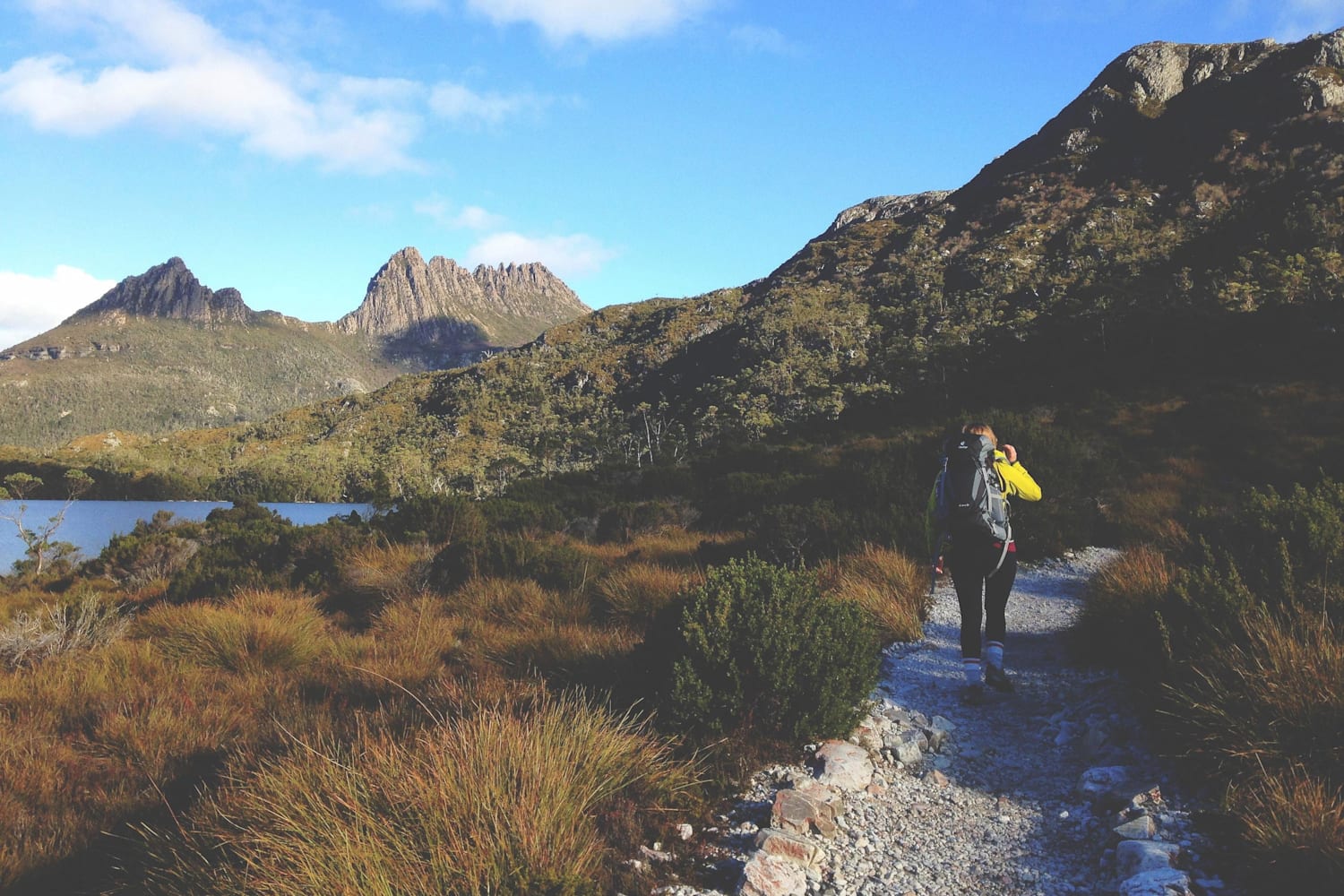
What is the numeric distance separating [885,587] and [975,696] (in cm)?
208

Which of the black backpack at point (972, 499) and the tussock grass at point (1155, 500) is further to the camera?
the tussock grass at point (1155, 500)

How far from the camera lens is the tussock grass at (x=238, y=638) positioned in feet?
A: 18.6

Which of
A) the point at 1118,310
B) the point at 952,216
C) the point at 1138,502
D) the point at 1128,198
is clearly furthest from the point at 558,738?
the point at 952,216

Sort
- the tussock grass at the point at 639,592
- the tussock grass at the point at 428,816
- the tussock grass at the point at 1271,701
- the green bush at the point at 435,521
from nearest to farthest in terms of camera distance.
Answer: the tussock grass at the point at 428,816
the tussock grass at the point at 1271,701
the tussock grass at the point at 639,592
the green bush at the point at 435,521

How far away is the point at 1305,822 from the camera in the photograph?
2428 millimetres

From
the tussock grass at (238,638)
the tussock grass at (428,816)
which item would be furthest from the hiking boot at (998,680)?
the tussock grass at (238,638)

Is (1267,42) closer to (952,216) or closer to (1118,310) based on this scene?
(952,216)

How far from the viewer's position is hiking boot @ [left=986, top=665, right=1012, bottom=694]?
470 centimetres

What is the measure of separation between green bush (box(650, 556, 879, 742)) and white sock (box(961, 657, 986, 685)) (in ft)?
2.70

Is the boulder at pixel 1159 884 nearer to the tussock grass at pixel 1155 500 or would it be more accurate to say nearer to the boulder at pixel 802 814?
the boulder at pixel 802 814

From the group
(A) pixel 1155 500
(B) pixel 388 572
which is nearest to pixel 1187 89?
(A) pixel 1155 500

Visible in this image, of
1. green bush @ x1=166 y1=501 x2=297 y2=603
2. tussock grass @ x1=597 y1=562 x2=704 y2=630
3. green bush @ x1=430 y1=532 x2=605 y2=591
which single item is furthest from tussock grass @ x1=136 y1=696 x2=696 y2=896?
green bush @ x1=166 y1=501 x2=297 y2=603

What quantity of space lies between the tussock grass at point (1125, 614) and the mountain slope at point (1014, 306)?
21.3 metres

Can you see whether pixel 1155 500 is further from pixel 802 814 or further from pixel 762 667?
pixel 802 814
